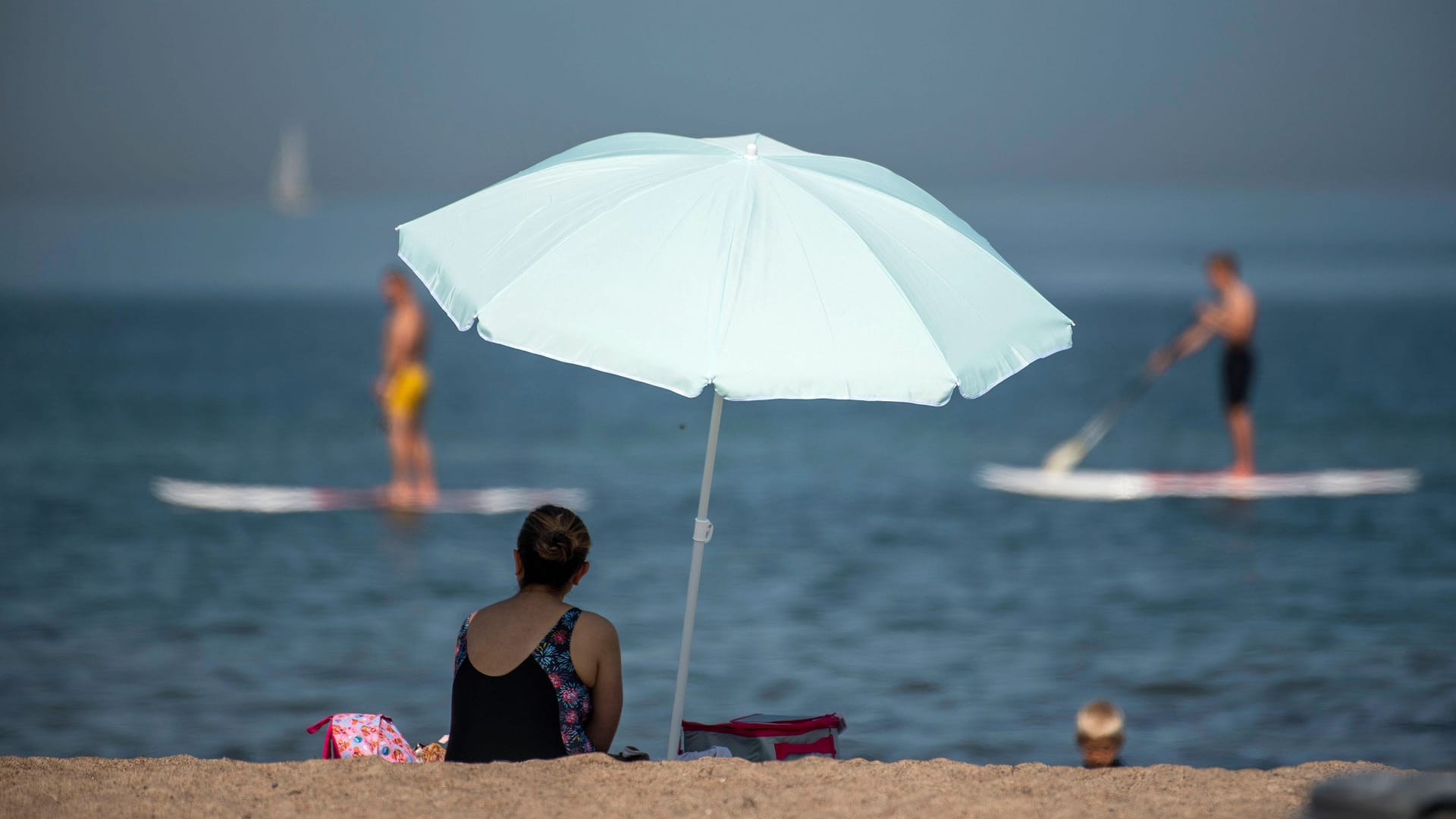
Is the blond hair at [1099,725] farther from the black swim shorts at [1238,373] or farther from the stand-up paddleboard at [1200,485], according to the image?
the black swim shorts at [1238,373]

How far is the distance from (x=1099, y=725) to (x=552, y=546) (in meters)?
1.64

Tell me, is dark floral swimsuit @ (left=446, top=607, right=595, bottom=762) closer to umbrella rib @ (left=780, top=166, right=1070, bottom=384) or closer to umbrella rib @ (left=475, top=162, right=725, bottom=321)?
umbrella rib @ (left=475, top=162, right=725, bottom=321)

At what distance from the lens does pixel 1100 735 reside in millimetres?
3795

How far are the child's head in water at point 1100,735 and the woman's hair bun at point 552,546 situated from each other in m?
1.52

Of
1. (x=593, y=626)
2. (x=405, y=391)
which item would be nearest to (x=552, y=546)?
(x=593, y=626)

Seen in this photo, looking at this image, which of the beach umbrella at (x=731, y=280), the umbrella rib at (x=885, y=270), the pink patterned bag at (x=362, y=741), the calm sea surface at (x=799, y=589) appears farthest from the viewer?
the calm sea surface at (x=799, y=589)

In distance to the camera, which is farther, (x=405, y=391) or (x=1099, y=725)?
(x=405, y=391)

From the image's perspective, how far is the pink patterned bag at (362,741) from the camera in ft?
11.5

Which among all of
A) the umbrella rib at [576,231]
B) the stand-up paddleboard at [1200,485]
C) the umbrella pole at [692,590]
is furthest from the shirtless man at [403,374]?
the umbrella rib at [576,231]

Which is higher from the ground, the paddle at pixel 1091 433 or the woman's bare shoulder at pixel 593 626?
the paddle at pixel 1091 433

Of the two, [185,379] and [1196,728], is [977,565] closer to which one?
[1196,728]

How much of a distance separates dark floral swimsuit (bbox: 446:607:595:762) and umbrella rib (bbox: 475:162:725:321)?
0.71 m

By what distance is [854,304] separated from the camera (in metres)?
3.06

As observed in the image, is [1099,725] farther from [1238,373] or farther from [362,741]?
[1238,373]
